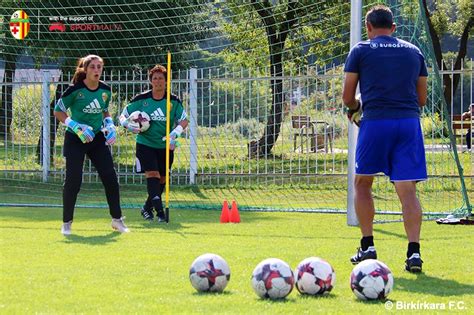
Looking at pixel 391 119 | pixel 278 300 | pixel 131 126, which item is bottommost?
pixel 278 300

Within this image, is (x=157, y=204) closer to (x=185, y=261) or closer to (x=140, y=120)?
(x=140, y=120)

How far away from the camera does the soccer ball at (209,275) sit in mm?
6320

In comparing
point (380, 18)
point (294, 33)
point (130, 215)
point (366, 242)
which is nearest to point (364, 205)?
point (366, 242)

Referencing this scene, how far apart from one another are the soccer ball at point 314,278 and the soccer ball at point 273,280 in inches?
5.5

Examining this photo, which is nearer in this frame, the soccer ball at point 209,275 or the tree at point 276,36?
the soccer ball at point 209,275

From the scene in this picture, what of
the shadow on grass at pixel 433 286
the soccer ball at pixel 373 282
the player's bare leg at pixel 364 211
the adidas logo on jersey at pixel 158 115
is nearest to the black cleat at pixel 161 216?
the adidas logo on jersey at pixel 158 115

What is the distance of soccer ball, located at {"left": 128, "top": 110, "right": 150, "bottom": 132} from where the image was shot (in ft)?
39.2

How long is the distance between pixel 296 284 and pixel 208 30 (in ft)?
40.9

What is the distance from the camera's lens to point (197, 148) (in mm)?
18016

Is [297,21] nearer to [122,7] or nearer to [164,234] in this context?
[122,7]

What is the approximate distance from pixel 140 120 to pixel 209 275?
19.4ft

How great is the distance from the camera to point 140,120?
12.0 meters

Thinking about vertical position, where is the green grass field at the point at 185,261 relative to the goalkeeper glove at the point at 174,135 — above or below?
below

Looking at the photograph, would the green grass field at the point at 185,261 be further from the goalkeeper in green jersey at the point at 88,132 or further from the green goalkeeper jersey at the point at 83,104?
the green goalkeeper jersey at the point at 83,104
